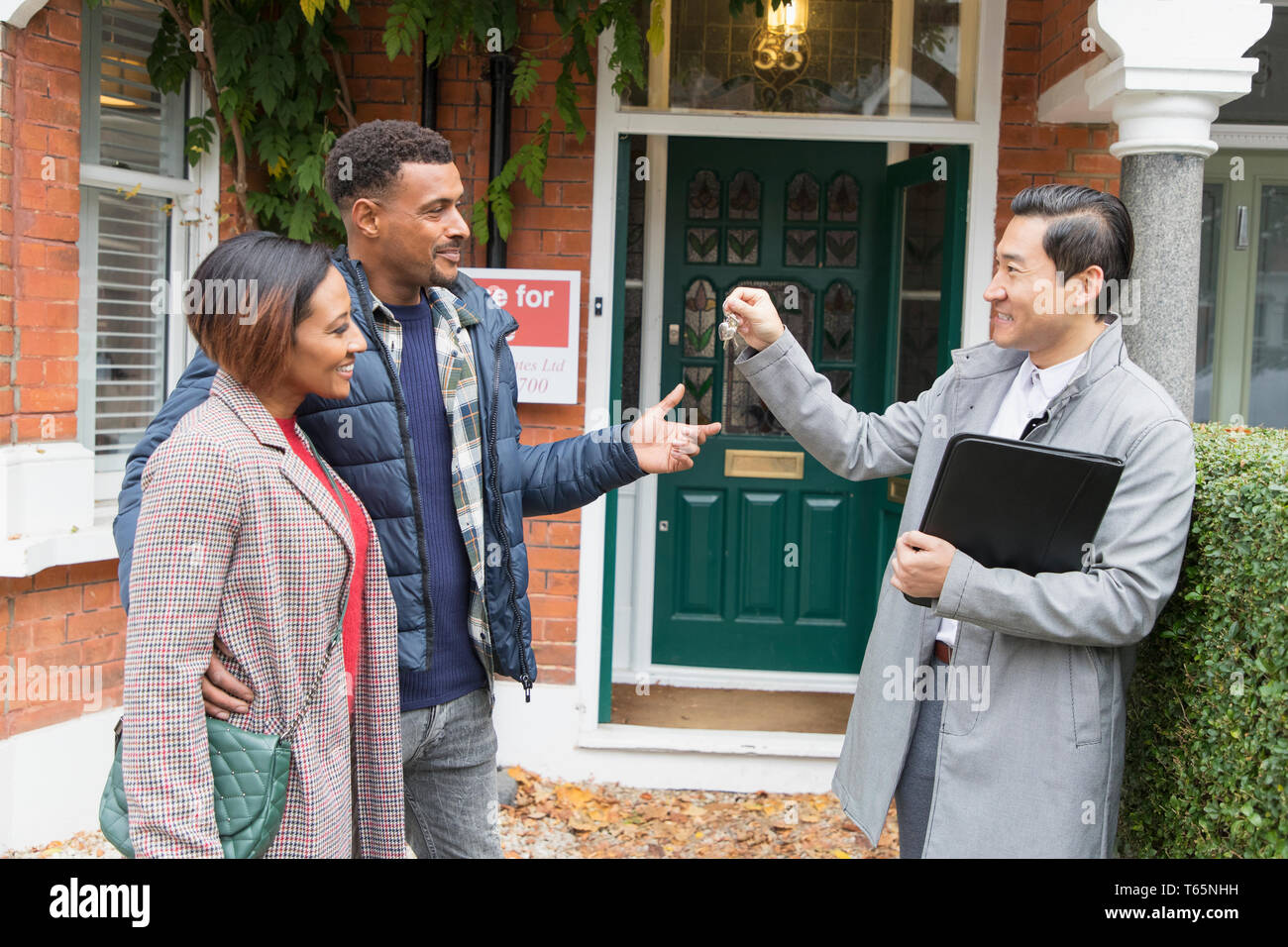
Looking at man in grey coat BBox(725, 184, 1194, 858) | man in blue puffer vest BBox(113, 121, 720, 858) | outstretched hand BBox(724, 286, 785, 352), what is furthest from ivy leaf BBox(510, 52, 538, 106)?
man in grey coat BBox(725, 184, 1194, 858)

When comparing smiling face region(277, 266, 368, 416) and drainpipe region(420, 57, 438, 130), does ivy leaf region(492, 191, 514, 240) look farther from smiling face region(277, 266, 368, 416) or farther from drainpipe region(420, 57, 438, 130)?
smiling face region(277, 266, 368, 416)

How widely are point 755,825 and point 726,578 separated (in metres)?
1.49

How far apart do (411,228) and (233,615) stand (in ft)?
3.04

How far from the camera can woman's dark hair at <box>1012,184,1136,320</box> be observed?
233 centimetres

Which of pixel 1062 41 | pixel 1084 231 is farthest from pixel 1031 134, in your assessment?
pixel 1084 231

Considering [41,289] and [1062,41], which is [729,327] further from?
[1062,41]

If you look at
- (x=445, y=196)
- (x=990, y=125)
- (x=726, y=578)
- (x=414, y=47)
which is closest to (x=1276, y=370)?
(x=990, y=125)

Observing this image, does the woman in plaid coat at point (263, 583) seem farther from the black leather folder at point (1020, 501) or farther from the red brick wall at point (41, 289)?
the red brick wall at point (41, 289)

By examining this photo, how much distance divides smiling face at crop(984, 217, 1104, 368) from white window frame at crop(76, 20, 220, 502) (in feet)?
11.9

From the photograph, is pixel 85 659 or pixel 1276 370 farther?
pixel 1276 370

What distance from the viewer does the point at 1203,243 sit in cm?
580

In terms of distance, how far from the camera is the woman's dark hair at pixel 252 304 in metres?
2.01

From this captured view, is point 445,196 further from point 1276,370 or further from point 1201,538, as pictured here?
point 1276,370

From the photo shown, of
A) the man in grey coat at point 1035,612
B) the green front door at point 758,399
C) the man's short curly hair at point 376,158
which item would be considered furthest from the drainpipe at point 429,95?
the man in grey coat at point 1035,612
